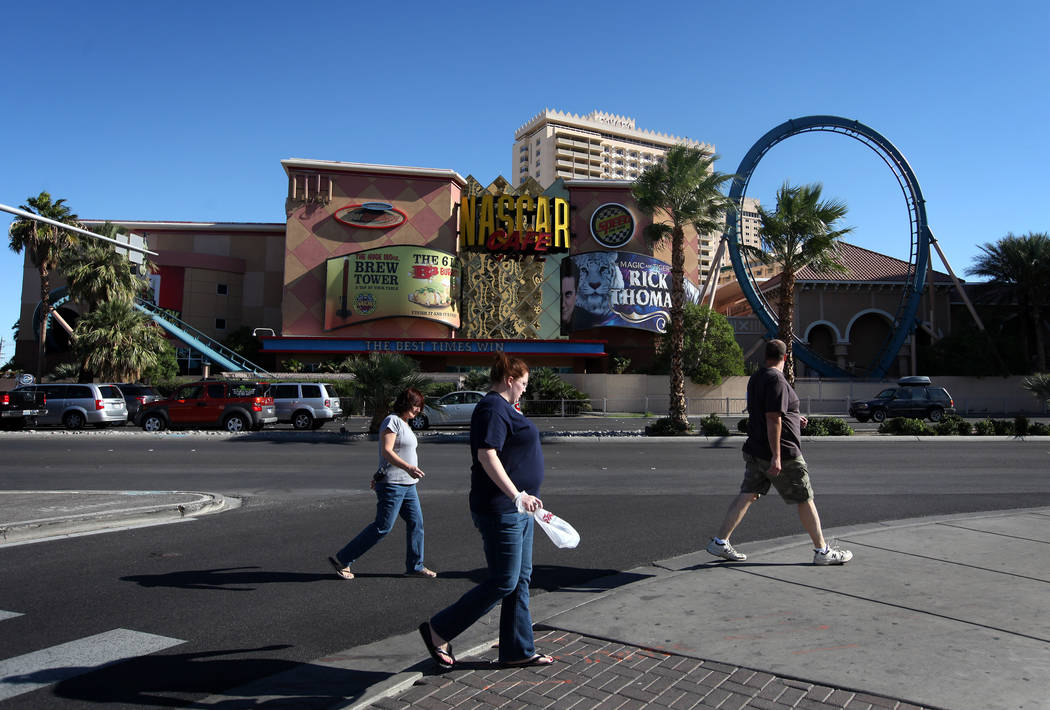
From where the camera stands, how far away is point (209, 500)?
9594 mm

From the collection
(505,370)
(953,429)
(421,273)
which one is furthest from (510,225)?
(505,370)

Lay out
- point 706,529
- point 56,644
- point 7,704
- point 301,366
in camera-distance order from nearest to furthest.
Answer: point 7,704 < point 56,644 < point 706,529 < point 301,366

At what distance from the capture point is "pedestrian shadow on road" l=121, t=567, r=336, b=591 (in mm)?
5730

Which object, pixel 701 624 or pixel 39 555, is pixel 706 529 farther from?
pixel 39 555

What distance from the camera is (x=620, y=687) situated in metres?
3.49

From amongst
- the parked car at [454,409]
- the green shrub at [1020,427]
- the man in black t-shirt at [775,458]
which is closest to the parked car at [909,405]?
→ the green shrub at [1020,427]

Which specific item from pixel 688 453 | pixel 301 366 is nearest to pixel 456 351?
pixel 301 366

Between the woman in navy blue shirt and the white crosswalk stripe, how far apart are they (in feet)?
6.31

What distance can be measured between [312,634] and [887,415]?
3113 centimetres

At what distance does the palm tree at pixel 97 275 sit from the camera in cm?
3468

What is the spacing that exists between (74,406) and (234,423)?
5790mm

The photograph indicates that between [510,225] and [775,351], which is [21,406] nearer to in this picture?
[775,351]

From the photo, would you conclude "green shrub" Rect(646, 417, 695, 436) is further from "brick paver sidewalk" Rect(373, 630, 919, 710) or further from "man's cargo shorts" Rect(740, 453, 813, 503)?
"brick paver sidewalk" Rect(373, 630, 919, 710)

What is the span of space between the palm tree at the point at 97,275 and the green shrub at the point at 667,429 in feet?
88.2
